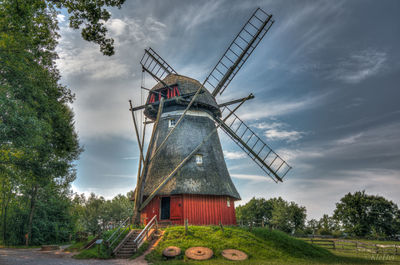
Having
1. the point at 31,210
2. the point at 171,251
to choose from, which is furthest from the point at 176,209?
the point at 31,210

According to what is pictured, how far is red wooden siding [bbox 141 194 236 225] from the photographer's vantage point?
656 inches

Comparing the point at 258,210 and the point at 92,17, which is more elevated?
the point at 92,17

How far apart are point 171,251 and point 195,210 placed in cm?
475

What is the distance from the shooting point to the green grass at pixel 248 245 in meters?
12.1

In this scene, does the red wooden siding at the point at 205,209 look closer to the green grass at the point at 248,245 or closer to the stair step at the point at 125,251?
the green grass at the point at 248,245

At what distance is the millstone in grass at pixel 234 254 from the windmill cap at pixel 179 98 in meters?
11.8

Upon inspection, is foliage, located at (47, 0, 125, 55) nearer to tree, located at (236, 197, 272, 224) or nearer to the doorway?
the doorway

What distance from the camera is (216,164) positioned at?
19.3 metres

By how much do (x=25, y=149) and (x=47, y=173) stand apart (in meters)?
2.20

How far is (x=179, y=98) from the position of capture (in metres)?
19.8

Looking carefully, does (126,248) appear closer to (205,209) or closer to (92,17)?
(205,209)

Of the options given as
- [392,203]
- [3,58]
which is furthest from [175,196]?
[392,203]

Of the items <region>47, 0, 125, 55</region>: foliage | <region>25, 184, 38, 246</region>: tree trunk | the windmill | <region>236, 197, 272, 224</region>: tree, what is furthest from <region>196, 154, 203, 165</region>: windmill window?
<region>236, 197, 272, 224</region>: tree

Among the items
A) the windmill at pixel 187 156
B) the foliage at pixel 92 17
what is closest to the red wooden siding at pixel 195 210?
the windmill at pixel 187 156
